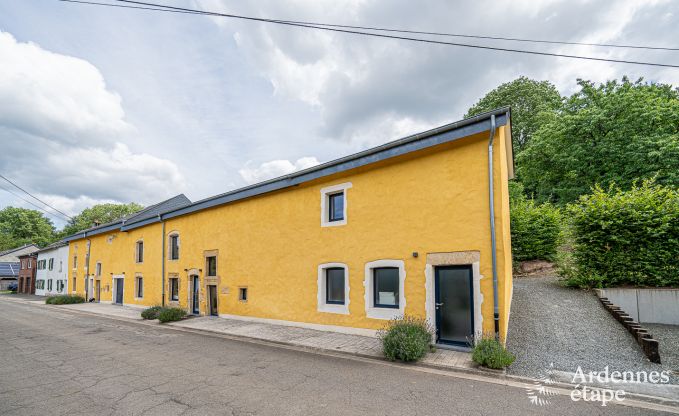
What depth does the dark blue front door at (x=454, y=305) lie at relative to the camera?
794cm

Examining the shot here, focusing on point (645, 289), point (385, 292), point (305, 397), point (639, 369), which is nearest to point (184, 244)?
point (385, 292)

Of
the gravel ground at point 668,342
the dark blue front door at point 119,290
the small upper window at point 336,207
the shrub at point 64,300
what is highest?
the small upper window at point 336,207

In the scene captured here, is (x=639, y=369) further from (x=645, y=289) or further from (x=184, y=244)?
(x=184, y=244)

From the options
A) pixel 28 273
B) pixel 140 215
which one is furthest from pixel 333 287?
pixel 28 273

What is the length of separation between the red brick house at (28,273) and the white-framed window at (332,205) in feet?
149

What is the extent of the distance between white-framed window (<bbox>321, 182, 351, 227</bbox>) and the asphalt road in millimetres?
4215

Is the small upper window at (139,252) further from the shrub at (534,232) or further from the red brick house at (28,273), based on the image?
the red brick house at (28,273)

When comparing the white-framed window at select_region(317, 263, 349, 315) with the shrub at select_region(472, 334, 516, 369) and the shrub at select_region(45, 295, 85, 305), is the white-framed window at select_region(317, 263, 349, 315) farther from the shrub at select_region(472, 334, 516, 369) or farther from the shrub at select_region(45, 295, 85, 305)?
the shrub at select_region(45, 295, 85, 305)

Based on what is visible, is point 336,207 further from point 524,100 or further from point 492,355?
point 524,100

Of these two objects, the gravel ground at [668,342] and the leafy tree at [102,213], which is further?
the leafy tree at [102,213]

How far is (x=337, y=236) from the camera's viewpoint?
1057 cm

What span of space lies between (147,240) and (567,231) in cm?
2180

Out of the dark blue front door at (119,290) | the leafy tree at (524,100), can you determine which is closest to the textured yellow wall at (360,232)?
the dark blue front door at (119,290)

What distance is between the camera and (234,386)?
5996 mm
